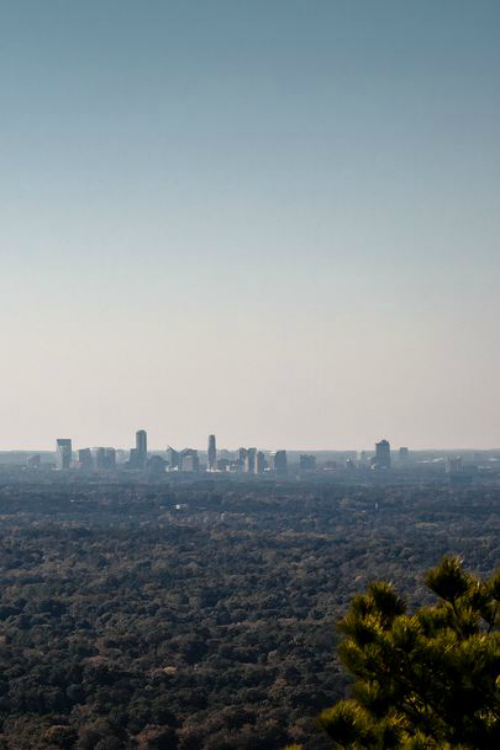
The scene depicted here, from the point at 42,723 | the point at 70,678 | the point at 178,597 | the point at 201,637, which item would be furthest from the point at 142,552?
the point at 42,723

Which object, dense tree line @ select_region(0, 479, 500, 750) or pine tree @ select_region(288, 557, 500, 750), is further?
dense tree line @ select_region(0, 479, 500, 750)

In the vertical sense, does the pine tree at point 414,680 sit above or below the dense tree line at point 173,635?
above

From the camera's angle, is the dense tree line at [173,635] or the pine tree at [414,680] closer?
the pine tree at [414,680]

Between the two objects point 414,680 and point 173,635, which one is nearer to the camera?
point 414,680

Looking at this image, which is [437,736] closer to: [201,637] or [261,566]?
[201,637]

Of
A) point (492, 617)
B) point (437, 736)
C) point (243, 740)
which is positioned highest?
point (492, 617)
